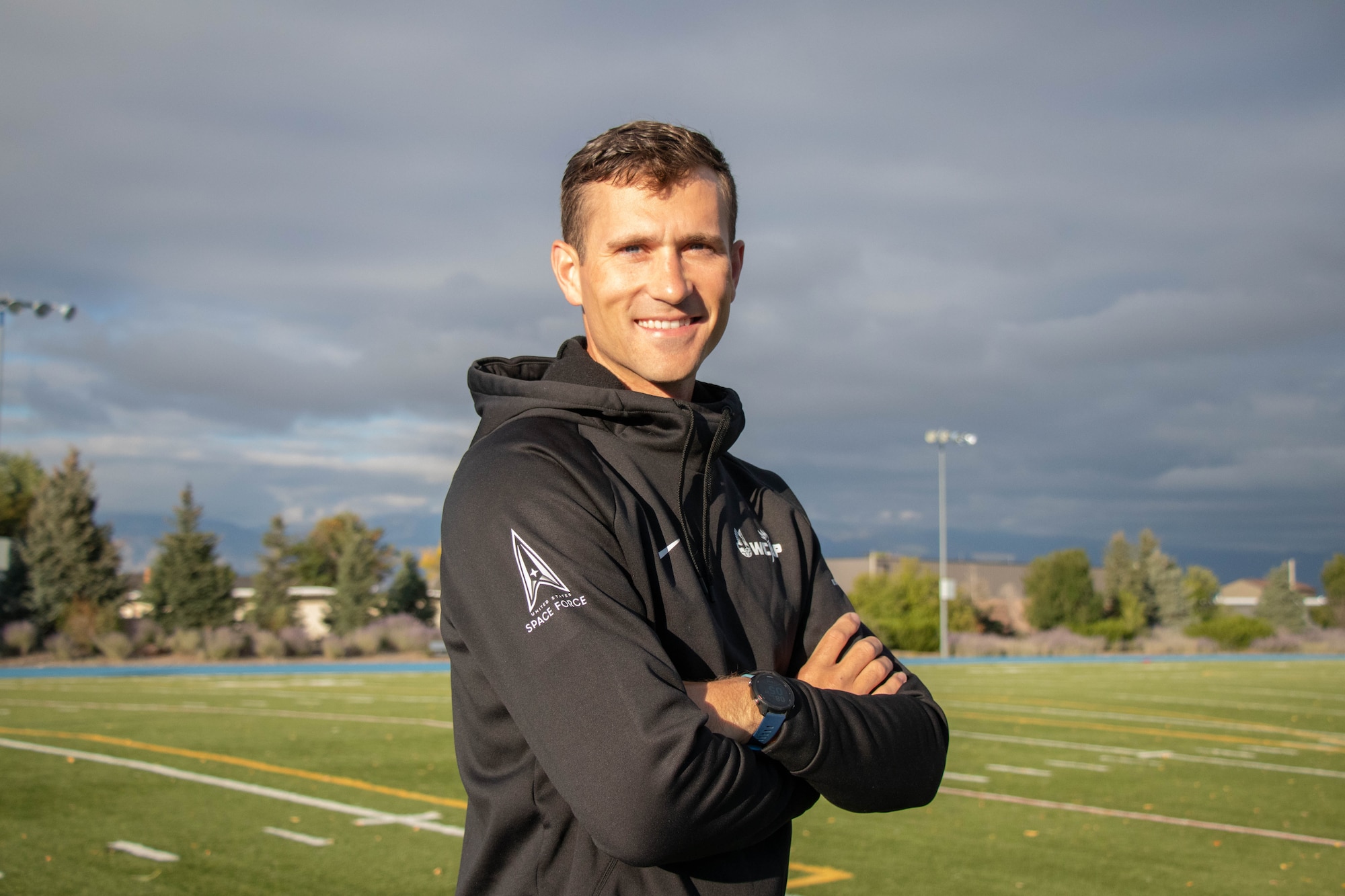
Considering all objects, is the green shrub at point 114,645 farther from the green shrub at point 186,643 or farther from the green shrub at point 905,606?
the green shrub at point 905,606

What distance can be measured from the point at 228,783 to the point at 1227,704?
1745cm

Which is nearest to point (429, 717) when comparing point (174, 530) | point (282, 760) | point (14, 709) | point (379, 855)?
point (282, 760)

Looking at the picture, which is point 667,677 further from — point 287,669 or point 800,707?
point 287,669

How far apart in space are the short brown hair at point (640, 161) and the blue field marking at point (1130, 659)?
33390 millimetres

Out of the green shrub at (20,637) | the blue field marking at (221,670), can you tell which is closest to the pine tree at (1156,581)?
the blue field marking at (221,670)

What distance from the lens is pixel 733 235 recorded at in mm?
2211

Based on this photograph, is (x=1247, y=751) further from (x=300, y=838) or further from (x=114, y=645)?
(x=114, y=645)

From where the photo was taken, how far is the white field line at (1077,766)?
12383 mm

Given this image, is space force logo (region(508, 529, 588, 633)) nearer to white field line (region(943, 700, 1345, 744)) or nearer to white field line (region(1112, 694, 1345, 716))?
white field line (region(943, 700, 1345, 744))

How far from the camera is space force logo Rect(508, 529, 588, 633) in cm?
178

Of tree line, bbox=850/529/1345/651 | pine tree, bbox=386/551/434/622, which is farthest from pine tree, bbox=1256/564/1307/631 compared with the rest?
pine tree, bbox=386/551/434/622

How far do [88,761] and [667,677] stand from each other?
11.7 m

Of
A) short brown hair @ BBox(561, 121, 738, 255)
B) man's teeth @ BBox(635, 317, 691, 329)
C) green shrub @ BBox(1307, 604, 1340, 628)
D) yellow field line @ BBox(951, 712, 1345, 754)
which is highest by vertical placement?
short brown hair @ BBox(561, 121, 738, 255)

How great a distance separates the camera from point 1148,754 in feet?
45.0
